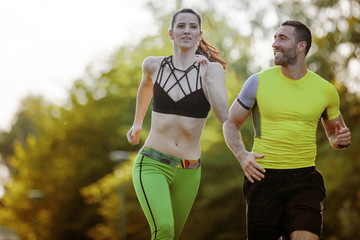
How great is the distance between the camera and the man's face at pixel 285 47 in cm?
437

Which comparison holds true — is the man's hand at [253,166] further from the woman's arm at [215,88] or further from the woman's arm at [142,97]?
the woman's arm at [142,97]

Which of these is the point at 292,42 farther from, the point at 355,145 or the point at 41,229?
the point at 41,229

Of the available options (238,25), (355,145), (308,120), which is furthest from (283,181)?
(238,25)

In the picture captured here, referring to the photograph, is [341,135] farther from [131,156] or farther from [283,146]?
[131,156]

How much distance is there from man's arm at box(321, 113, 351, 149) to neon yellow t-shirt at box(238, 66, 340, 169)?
138 mm

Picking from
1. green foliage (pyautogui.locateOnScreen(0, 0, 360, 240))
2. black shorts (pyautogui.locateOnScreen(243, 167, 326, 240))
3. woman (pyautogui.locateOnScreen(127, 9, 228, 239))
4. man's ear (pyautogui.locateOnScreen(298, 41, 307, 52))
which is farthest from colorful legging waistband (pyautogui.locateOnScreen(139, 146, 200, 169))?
green foliage (pyautogui.locateOnScreen(0, 0, 360, 240))

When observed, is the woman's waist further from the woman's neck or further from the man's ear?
the man's ear

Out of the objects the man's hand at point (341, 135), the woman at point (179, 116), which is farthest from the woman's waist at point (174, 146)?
the man's hand at point (341, 135)

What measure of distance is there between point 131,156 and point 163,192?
1897 centimetres

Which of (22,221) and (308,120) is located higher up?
(308,120)

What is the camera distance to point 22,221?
1305 inches

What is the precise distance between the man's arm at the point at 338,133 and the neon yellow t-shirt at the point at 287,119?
138 millimetres

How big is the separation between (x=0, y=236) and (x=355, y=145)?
36.8 meters

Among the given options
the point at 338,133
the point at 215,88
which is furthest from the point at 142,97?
the point at 338,133
